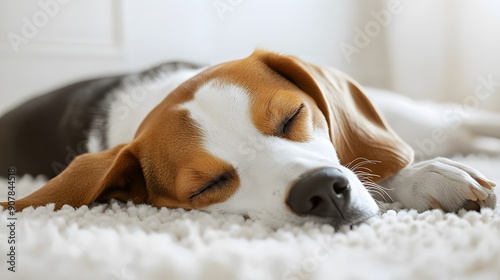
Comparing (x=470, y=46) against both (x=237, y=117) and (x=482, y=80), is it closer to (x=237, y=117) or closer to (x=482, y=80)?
(x=482, y=80)

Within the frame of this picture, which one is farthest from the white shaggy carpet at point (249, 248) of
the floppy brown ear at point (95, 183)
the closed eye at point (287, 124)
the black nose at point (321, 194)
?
the closed eye at point (287, 124)

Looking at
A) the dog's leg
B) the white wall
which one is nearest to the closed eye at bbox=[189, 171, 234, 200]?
the dog's leg

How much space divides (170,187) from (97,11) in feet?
9.33

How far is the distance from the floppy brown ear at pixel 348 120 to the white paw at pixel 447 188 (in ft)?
0.38

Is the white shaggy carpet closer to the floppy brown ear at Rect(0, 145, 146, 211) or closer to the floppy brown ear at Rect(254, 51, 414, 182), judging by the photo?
the floppy brown ear at Rect(0, 145, 146, 211)

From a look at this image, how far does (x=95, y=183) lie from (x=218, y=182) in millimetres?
362

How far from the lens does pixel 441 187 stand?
150 centimetres

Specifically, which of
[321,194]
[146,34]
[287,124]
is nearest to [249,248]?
[321,194]

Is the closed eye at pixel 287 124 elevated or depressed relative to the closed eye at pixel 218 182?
elevated

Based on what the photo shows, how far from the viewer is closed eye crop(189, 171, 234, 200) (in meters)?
1.50

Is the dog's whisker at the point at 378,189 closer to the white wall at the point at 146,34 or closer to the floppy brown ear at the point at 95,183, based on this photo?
the floppy brown ear at the point at 95,183

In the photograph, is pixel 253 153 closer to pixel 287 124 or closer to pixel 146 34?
pixel 287 124

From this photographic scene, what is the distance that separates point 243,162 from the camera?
1.48 meters

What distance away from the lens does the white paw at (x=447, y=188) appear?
1.44 metres
